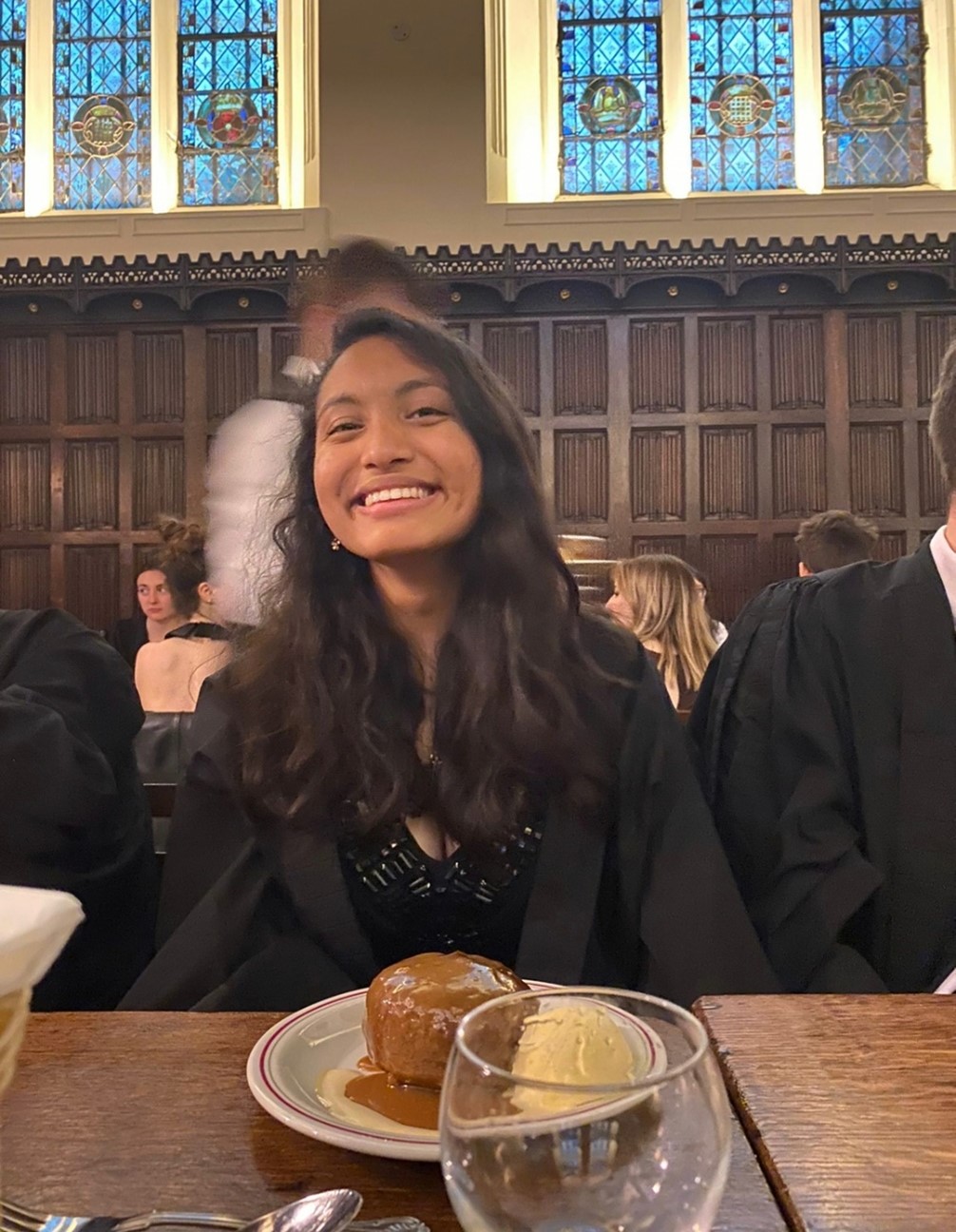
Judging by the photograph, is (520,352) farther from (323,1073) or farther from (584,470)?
(323,1073)

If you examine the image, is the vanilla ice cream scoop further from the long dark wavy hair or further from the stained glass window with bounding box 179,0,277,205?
the stained glass window with bounding box 179,0,277,205

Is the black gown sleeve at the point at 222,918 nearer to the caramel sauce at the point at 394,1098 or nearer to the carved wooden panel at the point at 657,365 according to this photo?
the caramel sauce at the point at 394,1098

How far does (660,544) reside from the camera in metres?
7.68

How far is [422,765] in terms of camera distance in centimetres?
165

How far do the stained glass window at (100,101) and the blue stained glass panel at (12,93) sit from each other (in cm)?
31

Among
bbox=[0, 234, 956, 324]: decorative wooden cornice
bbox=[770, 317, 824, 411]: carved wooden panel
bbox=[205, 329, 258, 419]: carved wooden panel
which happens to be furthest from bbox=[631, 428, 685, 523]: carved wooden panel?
bbox=[205, 329, 258, 419]: carved wooden panel

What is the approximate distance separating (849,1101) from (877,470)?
7.39 metres

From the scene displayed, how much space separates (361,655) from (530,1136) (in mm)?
1255

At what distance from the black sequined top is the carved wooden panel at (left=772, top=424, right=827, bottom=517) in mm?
6539

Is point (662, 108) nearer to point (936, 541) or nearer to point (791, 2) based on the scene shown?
point (791, 2)

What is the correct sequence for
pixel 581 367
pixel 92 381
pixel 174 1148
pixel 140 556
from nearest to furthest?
1. pixel 174 1148
2. pixel 581 367
3. pixel 140 556
4. pixel 92 381

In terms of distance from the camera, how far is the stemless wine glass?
19.1 inches

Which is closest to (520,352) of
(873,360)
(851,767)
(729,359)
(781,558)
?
(729,359)

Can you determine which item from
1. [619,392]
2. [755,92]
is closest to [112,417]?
[619,392]
